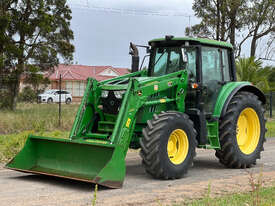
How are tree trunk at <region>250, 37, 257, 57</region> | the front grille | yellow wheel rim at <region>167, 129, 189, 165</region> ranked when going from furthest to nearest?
1. tree trunk at <region>250, 37, 257, 57</region>
2. the front grille
3. yellow wheel rim at <region>167, 129, 189, 165</region>

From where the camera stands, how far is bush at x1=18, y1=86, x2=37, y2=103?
1799 centimetres

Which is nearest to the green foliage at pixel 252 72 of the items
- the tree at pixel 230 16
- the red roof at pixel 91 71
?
the tree at pixel 230 16

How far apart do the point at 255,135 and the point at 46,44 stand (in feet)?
51.1

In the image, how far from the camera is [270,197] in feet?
22.0

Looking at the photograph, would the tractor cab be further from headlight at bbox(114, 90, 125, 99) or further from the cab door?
headlight at bbox(114, 90, 125, 99)

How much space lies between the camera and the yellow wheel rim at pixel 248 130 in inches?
404

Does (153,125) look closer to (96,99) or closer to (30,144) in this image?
(96,99)

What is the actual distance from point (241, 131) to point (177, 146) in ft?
7.61

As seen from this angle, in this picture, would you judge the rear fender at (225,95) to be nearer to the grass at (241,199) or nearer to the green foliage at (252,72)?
the grass at (241,199)

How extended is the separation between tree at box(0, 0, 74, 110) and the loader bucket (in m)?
11.9

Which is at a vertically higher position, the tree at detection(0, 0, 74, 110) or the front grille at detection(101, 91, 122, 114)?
the tree at detection(0, 0, 74, 110)

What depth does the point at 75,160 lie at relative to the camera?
8180 mm

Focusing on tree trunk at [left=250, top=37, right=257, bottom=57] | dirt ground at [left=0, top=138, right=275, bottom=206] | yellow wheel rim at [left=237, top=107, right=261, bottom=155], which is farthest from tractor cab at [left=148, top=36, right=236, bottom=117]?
tree trunk at [left=250, top=37, right=257, bottom=57]

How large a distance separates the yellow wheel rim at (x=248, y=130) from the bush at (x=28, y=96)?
9.85m
